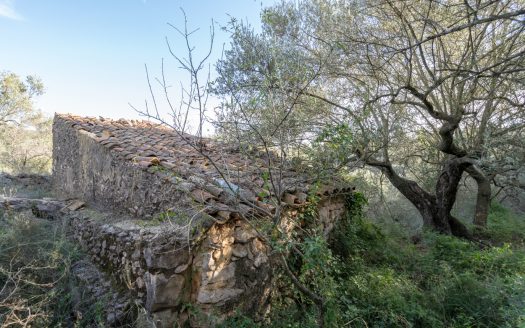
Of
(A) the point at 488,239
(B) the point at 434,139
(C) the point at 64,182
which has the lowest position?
(A) the point at 488,239

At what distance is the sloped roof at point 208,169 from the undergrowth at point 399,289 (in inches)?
34.0

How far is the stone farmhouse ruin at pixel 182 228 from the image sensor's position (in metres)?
3.00

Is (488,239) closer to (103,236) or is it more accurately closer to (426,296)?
(426,296)

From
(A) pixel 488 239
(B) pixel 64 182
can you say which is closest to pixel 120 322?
(B) pixel 64 182

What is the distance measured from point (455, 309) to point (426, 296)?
344 millimetres

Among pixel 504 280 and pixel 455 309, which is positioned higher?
pixel 504 280

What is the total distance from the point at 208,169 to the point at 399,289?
306 centimetres

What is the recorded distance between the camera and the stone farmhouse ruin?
3.00 metres

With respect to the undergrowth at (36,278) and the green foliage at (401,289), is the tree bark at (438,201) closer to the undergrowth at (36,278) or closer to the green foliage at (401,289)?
the green foliage at (401,289)

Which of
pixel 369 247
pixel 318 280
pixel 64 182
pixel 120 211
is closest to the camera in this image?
pixel 318 280

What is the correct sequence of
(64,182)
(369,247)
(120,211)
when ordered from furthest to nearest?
(64,182) → (369,247) → (120,211)

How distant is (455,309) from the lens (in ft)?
13.1

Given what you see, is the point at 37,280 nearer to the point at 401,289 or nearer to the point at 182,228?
the point at 182,228

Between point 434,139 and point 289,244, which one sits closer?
point 289,244
